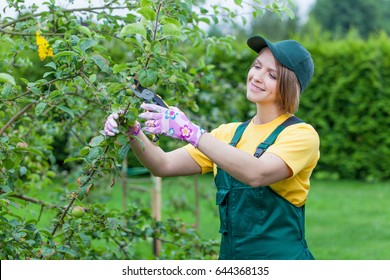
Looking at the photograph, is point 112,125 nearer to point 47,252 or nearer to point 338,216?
point 47,252

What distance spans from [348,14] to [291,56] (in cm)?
4153

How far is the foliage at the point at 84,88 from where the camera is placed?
2.54 metres

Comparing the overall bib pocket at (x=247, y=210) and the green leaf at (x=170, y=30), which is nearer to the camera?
the green leaf at (x=170, y=30)

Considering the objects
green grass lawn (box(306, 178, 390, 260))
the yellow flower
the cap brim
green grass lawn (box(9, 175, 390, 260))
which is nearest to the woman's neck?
the cap brim

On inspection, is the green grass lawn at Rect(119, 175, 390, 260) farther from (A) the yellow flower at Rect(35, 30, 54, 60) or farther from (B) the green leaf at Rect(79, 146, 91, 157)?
(B) the green leaf at Rect(79, 146, 91, 157)

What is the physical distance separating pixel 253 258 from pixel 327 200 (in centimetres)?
695

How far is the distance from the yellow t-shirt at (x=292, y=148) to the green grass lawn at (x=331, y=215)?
2463mm

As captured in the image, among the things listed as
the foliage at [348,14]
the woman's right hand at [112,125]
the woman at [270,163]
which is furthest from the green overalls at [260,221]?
the foliage at [348,14]

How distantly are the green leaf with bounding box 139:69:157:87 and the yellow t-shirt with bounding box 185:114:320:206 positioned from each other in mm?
505

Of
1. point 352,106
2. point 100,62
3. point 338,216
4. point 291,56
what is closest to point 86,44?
point 100,62

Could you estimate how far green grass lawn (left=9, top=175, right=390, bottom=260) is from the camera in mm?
6406

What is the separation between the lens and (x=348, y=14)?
42.8 meters

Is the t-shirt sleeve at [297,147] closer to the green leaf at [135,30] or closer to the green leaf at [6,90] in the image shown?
the green leaf at [135,30]
